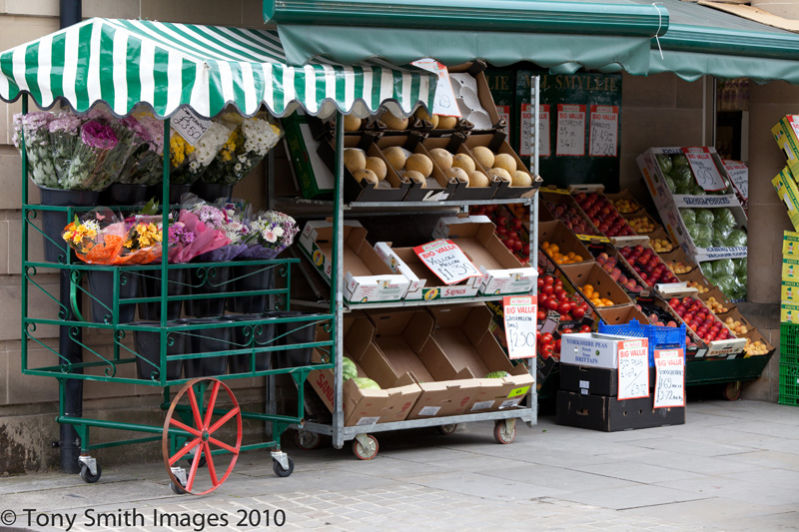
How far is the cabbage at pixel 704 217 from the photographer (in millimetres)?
12539

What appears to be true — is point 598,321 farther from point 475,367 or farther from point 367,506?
point 367,506

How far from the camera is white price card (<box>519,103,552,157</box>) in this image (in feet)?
38.2

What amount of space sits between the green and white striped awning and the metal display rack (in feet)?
2.36

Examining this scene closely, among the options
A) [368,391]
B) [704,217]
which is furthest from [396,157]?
[704,217]

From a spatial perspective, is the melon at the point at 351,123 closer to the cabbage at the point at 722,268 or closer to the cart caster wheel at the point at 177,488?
the cart caster wheel at the point at 177,488

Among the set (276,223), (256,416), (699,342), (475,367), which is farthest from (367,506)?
(699,342)

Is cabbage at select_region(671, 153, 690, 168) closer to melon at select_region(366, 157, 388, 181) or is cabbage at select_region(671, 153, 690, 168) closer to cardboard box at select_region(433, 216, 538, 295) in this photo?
cardboard box at select_region(433, 216, 538, 295)

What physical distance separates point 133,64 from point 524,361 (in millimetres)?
4336

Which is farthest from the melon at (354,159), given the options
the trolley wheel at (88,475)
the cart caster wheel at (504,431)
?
the trolley wheel at (88,475)

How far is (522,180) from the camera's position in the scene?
962 cm

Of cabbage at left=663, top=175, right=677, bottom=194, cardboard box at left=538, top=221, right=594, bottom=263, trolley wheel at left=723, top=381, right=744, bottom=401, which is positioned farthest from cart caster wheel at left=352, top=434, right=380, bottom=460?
cabbage at left=663, top=175, right=677, bottom=194

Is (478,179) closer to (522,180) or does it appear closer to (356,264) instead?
(522,180)

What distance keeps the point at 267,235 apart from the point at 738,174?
7341 millimetres

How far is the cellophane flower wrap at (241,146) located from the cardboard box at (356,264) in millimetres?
951
